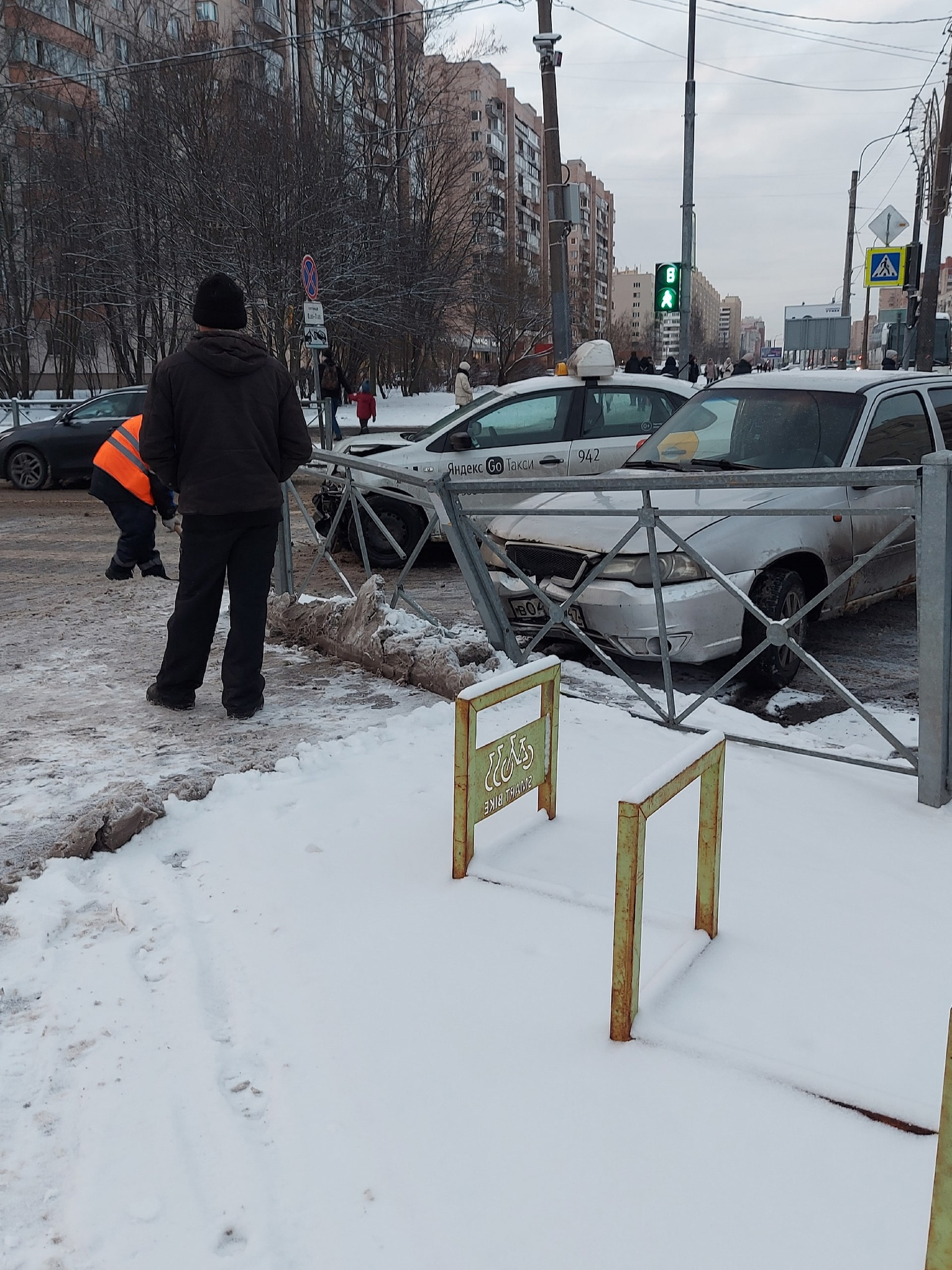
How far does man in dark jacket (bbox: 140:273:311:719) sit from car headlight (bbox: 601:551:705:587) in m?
1.67

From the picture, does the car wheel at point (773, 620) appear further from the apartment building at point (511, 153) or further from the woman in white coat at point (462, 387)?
the apartment building at point (511, 153)

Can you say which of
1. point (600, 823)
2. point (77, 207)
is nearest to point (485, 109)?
point (77, 207)

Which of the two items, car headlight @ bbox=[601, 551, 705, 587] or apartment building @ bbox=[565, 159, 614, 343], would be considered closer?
car headlight @ bbox=[601, 551, 705, 587]

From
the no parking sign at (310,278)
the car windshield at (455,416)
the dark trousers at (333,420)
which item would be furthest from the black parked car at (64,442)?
the car windshield at (455,416)

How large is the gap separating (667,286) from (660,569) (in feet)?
43.4

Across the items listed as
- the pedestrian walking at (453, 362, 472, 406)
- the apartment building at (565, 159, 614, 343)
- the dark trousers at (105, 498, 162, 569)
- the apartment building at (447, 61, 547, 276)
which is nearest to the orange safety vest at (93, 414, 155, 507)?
the dark trousers at (105, 498, 162, 569)

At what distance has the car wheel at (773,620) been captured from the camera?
5.55 m

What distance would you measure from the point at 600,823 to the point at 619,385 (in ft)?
20.0

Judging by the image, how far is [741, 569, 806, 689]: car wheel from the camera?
5.55m

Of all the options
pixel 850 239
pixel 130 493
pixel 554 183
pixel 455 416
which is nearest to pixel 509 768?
pixel 130 493

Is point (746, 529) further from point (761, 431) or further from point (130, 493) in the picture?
point (130, 493)

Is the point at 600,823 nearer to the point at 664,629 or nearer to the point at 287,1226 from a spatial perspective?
the point at 664,629

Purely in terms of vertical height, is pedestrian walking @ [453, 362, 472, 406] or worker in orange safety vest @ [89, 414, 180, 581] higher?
pedestrian walking @ [453, 362, 472, 406]

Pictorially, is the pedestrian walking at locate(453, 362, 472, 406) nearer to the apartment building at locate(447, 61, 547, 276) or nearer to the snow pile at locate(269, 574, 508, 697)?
the snow pile at locate(269, 574, 508, 697)
